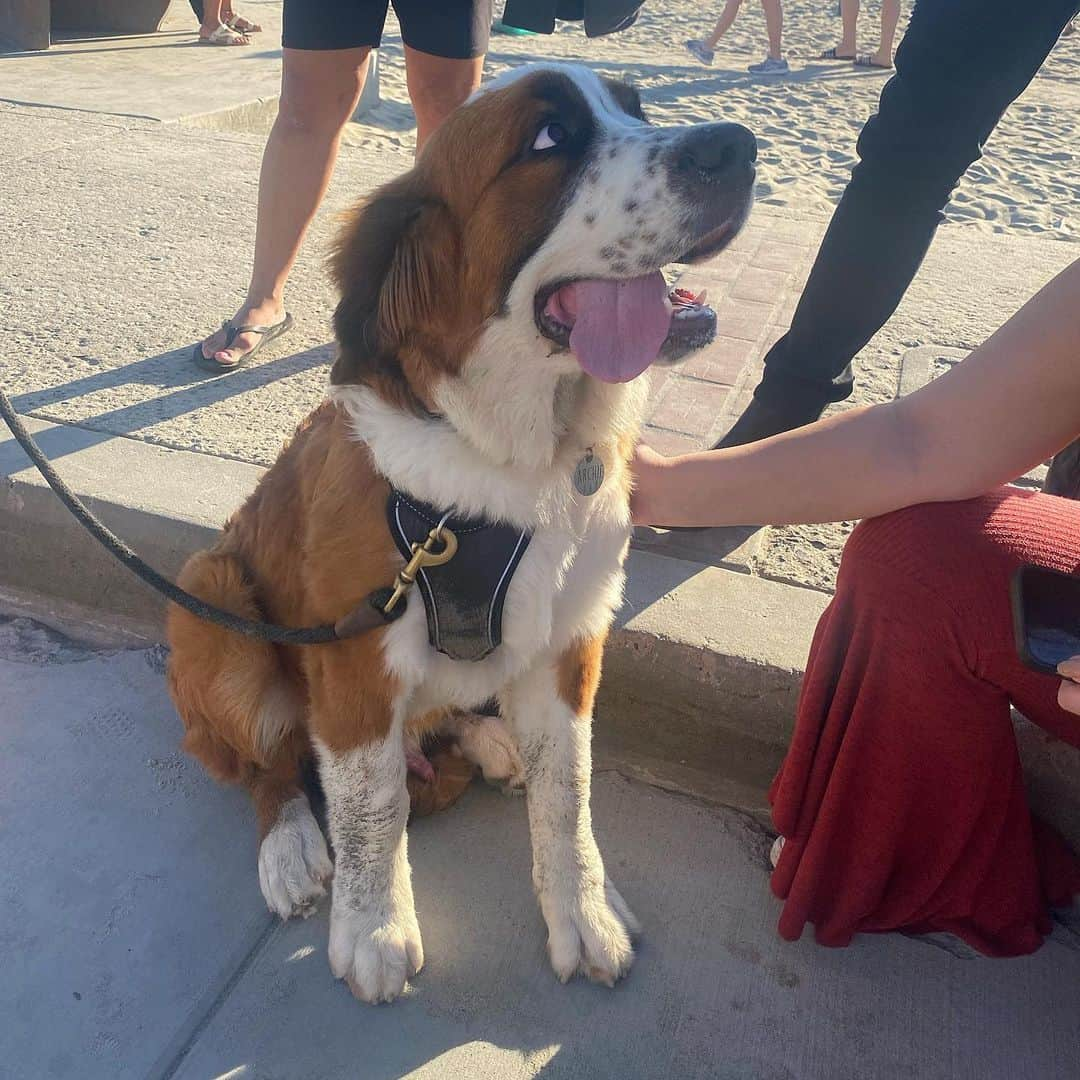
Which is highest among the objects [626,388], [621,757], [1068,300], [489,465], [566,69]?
[566,69]

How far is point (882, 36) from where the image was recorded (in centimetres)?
1170

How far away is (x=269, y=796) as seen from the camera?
2395 millimetres

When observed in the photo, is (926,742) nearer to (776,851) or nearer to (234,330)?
(776,851)

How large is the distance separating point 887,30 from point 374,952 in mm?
12392

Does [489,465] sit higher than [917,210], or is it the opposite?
[917,210]

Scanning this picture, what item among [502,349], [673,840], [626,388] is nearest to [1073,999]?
[673,840]

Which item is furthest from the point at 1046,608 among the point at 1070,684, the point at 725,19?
the point at 725,19

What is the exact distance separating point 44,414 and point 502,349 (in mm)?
2207

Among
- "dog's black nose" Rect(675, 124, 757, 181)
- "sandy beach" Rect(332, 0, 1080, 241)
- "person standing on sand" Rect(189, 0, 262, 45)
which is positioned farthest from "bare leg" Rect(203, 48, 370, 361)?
"person standing on sand" Rect(189, 0, 262, 45)

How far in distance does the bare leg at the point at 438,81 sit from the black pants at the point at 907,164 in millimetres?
1628

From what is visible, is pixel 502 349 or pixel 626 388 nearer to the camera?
pixel 502 349

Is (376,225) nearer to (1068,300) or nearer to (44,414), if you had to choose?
(1068,300)

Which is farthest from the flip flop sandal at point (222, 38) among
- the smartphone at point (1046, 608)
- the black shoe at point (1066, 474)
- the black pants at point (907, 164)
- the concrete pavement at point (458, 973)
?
the smartphone at point (1046, 608)

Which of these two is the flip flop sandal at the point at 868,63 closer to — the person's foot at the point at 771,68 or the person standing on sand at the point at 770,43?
the person standing on sand at the point at 770,43
